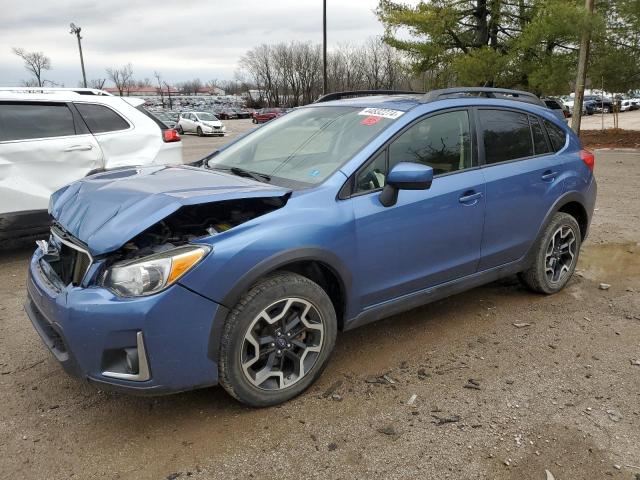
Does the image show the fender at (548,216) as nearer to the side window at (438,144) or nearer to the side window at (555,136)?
the side window at (555,136)

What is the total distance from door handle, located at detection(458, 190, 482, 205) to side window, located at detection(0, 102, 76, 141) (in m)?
4.36

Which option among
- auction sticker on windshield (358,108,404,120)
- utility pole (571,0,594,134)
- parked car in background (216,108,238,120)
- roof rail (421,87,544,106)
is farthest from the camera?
parked car in background (216,108,238,120)

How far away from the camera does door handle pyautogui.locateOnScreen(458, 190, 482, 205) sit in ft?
11.7

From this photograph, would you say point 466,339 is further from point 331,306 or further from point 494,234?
point 331,306

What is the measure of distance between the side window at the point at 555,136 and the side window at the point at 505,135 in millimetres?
282

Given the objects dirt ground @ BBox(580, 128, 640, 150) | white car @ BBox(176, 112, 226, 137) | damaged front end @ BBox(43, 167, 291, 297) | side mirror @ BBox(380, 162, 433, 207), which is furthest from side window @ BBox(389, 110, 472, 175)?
white car @ BBox(176, 112, 226, 137)

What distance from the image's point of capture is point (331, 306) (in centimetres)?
303

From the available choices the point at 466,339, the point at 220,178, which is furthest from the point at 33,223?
the point at 466,339

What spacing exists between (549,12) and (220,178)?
1776 cm

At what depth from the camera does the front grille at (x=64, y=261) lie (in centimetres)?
268

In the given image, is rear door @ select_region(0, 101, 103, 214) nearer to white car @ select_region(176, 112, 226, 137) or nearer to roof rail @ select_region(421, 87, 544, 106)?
roof rail @ select_region(421, 87, 544, 106)

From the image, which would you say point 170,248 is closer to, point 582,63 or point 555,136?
point 555,136

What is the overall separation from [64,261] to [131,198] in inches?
21.0

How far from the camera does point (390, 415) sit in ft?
9.43
